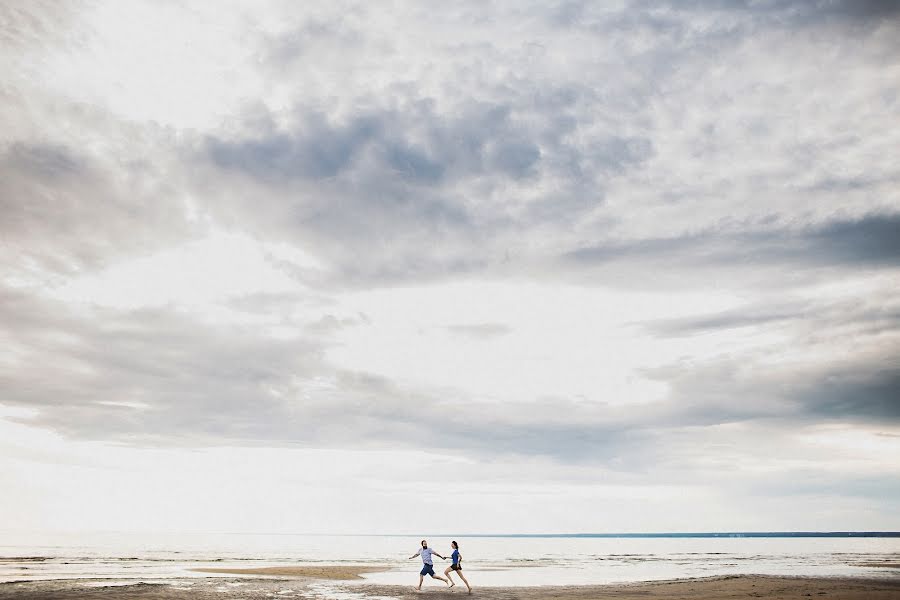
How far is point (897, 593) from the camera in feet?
101

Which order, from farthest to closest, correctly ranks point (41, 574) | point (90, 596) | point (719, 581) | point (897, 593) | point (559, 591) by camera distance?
point (41, 574) → point (719, 581) → point (559, 591) → point (897, 593) → point (90, 596)

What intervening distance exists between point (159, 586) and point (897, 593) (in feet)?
123

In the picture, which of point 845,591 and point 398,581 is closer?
point 845,591

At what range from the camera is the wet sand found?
29.5m

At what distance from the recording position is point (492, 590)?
1350 inches

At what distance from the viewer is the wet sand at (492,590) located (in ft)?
96.9

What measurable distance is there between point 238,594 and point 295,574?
17.7m

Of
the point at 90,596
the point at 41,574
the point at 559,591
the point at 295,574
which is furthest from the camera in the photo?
the point at 295,574

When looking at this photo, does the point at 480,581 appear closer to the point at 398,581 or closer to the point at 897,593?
the point at 398,581

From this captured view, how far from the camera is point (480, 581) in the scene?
41312 millimetres

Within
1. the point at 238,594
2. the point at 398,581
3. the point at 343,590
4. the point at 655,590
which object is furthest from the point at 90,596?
the point at 655,590

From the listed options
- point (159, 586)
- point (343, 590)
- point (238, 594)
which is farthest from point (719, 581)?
point (159, 586)

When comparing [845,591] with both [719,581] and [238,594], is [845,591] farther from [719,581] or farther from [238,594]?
[238,594]

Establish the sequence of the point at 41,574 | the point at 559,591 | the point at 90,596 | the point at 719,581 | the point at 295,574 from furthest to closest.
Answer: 1. the point at 295,574
2. the point at 41,574
3. the point at 719,581
4. the point at 559,591
5. the point at 90,596
